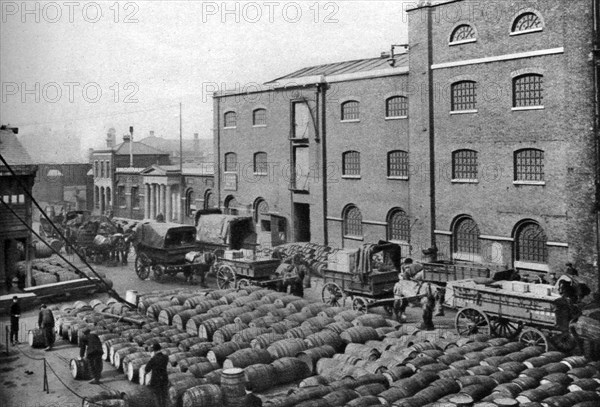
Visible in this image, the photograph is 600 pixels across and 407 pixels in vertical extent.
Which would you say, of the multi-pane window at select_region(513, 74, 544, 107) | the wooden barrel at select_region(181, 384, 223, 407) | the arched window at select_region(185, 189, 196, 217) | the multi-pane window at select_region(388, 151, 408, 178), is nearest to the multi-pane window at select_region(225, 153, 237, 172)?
the arched window at select_region(185, 189, 196, 217)

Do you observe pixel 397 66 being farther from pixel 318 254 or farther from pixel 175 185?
pixel 175 185

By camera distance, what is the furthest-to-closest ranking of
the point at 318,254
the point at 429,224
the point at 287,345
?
the point at 318,254 → the point at 429,224 → the point at 287,345

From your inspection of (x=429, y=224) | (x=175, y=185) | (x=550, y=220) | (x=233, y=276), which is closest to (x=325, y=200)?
(x=429, y=224)

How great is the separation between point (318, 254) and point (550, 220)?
36.3 feet

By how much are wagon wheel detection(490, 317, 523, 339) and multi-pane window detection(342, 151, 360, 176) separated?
1590cm

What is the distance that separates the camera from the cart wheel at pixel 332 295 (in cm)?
2145

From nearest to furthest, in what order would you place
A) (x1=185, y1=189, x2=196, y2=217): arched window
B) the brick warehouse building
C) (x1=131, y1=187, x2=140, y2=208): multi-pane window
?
1. the brick warehouse building
2. (x1=185, y1=189, x2=196, y2=217): arched window
3. (x1=131, y1=187, x2=140, y2=208): multi-pane window

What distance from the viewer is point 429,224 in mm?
28578

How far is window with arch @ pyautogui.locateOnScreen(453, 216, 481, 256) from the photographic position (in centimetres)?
2711

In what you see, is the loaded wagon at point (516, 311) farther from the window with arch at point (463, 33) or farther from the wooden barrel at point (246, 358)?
the window with arch at point (463, 33)

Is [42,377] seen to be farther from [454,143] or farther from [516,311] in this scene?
[454,143]

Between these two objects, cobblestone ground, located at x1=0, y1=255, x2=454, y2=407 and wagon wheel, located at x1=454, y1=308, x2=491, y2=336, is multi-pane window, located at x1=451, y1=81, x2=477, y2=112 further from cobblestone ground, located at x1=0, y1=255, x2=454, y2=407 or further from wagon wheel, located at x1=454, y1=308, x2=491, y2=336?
wagon wheel, located at x1=454, y1=308, x2=491, y2=336

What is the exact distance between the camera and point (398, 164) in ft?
100

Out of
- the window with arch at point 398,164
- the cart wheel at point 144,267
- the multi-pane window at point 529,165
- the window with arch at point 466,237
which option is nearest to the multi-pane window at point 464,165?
the window with arch at point 466,237
